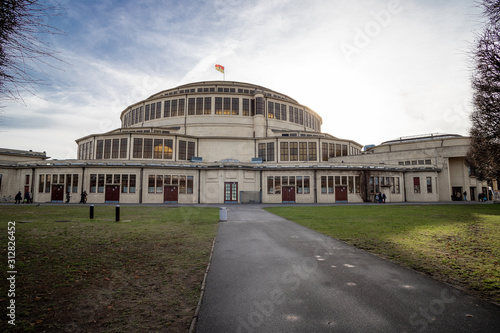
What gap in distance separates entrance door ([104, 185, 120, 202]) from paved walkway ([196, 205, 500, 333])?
120ft

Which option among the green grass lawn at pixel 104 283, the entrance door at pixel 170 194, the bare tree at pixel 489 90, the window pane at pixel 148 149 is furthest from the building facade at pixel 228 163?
the green grass lawn at pixel 104 283

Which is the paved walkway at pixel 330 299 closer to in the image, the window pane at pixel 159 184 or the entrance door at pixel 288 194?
the entrance door at pixel 288 194

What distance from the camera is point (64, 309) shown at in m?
4.66

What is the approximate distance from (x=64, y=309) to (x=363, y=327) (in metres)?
5.32

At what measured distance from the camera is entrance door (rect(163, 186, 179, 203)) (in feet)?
132

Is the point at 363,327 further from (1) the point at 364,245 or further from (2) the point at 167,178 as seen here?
(2) the point at 167,178

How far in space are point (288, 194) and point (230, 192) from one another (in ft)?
31.8

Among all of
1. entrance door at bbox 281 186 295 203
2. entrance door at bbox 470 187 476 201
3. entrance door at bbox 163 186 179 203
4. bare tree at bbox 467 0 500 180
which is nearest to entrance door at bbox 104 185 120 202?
entrance door at bbox 163 186 179 203

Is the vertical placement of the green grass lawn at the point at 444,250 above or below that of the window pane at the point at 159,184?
below

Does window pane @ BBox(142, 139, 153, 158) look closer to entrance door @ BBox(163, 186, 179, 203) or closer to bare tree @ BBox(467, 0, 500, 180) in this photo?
entrance door @ BBox(163, 186, 179, 203)

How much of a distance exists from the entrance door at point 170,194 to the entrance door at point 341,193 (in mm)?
26393

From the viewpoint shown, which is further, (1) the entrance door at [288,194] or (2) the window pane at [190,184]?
(1) the entrance door at [288,194]

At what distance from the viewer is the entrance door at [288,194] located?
41938mm

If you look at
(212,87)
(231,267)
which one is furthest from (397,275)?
(212,87)
